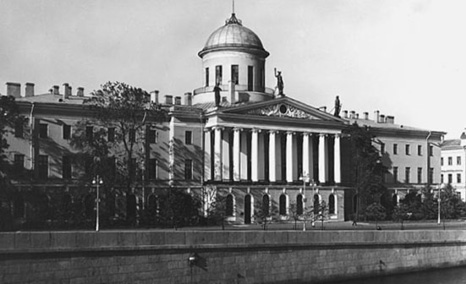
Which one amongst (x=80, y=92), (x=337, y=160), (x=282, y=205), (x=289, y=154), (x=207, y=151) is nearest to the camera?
(x=80, y=92)

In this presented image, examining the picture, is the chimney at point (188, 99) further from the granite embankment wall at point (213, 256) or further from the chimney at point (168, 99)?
the granite embankment wall at point (213, 256)

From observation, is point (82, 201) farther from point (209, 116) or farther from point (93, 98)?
point (209, 116)

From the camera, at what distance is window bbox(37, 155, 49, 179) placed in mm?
58188

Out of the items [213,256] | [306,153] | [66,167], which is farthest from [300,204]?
[213,256]

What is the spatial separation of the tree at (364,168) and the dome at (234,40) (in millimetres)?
13095

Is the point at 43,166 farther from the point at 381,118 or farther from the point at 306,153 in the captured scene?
the point at 381,118

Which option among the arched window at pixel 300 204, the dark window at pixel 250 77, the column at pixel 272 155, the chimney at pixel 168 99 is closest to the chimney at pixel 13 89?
the chimney at pixel 168 99

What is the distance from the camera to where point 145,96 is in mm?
57656

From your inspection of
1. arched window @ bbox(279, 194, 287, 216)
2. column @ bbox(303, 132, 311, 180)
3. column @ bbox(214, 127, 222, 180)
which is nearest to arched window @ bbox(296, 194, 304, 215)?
arched window @ bbox(279, 194, 287, 216)

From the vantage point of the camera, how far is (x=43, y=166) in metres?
58.5

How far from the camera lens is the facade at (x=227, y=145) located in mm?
58562

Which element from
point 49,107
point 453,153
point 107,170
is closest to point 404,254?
point 107,170

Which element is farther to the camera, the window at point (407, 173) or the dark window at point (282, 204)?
the window at point (407, 173)

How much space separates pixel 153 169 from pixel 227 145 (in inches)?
288
